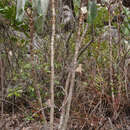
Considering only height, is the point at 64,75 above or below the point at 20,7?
below

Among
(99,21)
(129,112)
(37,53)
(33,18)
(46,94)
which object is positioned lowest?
(129,112)

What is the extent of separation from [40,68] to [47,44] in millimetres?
307

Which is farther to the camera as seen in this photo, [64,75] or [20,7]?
[64,75]

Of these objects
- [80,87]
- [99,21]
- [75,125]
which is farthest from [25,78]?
[99,21]

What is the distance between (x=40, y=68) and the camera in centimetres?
231

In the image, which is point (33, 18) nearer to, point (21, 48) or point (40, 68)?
point (40, 68)

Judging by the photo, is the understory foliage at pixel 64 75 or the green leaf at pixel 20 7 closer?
the green leaf at pixel 20 7

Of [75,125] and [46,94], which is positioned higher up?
[46,94]

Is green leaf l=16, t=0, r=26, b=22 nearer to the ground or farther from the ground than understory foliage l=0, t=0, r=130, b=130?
farther from the ground

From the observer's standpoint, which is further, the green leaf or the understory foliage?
the understory foliage

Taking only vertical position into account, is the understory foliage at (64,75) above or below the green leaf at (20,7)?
below

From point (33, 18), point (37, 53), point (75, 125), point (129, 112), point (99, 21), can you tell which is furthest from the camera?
point (99, 21)

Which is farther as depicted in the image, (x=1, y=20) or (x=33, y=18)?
(x=1, y=20)

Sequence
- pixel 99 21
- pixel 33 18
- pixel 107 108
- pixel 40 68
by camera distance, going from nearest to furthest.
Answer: pixel 33 18
pixel 107 108
pixel 40 68
pixel 99 21
